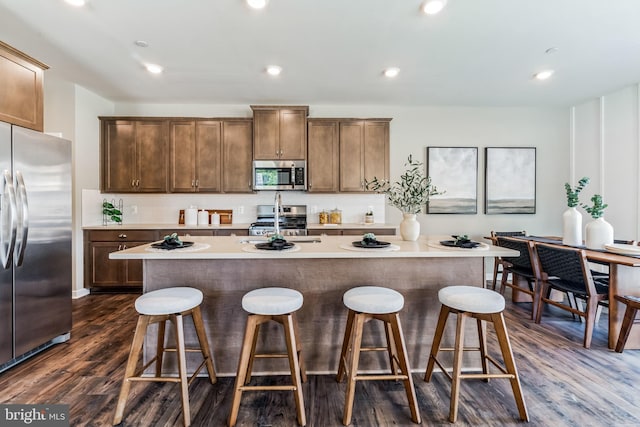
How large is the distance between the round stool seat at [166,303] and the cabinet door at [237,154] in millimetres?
2703

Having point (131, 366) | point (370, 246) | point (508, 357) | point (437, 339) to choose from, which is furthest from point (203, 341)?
point (508, 357)

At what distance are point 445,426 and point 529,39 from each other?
10.6ft

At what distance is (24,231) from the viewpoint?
2.22 meters

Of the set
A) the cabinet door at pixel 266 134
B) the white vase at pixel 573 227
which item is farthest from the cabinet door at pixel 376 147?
the white vase at pixel 573 227

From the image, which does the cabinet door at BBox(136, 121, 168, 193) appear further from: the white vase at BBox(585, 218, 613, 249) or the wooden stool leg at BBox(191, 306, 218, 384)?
the white vase at BBox(585, 218, 613, 249)

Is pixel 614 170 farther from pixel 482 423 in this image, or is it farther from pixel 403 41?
pixel 482 423

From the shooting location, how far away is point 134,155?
14.1 ft

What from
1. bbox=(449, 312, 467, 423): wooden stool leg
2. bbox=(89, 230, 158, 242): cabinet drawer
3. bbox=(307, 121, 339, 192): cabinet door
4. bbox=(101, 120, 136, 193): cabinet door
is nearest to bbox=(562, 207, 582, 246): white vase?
bbox=(449, 312, 467, 423): wooden stool leg

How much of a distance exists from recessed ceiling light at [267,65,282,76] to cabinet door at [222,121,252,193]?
105 centimetres

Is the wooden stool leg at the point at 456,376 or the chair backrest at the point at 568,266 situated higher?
the chair backrest at the point at 568,266

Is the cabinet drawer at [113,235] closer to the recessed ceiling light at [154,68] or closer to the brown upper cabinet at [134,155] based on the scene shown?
the brown upper cabinet at [134,155]

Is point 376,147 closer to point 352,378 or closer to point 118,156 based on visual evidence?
point 352,378

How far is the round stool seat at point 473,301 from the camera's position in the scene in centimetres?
170

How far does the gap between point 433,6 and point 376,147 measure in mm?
2214
